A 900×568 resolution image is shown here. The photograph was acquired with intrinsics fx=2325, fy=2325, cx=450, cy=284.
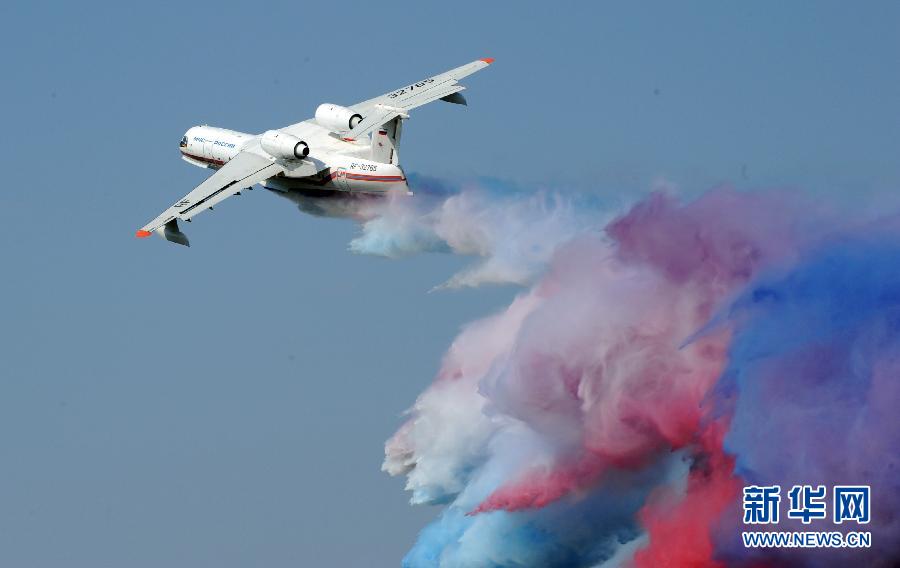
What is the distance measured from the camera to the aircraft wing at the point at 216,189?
202 feet

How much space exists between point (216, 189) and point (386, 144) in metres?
4.82

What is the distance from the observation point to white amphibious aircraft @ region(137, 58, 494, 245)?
6291 centimetres

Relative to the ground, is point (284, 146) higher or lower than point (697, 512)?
higher

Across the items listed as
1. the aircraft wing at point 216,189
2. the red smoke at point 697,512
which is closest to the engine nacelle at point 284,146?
the aircraft wing at point 216,189

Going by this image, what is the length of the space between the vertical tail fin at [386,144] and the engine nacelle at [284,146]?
1.94 metres

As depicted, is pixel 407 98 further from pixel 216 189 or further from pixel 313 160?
pixel 216 189

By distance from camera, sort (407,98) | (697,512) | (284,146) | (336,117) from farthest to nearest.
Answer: (407,98) → (336,117) → (284,146) → (697,512)

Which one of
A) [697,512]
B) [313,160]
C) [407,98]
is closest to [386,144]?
[313,160]

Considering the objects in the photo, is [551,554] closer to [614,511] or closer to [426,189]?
[614,511]

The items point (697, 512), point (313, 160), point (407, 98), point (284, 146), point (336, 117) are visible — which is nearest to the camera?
point (697, 512)

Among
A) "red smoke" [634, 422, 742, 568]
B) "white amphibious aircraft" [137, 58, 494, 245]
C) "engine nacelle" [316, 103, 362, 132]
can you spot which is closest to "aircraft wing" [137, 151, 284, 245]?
"white amphibious aircraft" [137, 58, 494, 245]

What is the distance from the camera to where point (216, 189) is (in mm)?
63312

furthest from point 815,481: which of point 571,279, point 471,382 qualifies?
point 471,382

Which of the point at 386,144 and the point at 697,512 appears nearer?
the point at 697,512
